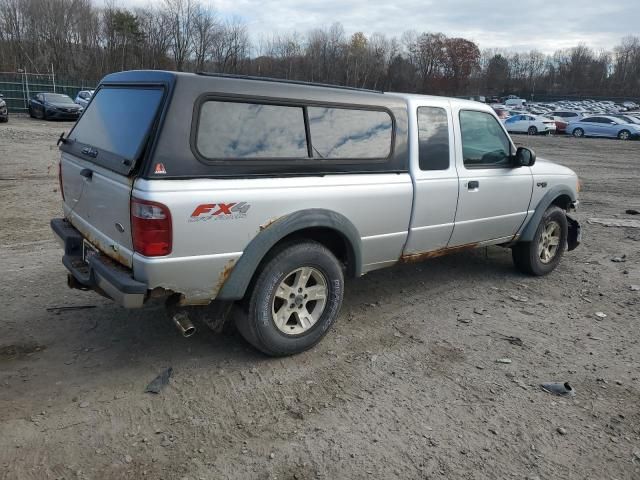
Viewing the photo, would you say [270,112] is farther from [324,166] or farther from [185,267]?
[185,267]

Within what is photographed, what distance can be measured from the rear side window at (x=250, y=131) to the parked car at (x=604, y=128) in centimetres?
3366

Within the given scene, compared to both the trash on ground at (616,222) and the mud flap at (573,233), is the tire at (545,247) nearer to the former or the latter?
the mud flap at (573,233)

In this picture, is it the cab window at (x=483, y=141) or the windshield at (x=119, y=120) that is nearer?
the windshield at (x=119, y=120)

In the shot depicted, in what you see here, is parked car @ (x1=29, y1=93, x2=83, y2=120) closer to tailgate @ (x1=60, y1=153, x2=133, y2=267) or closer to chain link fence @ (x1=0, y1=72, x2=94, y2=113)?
chain link fence @ (x1=0, y1=72, x2=94, y2=113)

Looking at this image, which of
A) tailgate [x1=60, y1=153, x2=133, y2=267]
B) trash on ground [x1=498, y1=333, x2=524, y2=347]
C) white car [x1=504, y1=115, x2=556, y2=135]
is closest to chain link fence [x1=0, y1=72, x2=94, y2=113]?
white car [x1=504, y1=115, x2=556, y2=135]

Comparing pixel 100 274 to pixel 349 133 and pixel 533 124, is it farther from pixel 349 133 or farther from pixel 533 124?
pixel 533 124

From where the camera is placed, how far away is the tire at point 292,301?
3701 mm

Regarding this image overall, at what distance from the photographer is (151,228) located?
3125mm

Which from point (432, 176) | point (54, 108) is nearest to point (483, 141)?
point (432, 176)

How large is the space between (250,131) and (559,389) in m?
2.79

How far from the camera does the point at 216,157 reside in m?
3.36

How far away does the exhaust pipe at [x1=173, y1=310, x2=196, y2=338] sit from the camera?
3.45 metres

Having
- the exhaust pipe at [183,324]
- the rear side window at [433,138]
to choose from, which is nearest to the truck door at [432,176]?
the rear side window at [433,138]

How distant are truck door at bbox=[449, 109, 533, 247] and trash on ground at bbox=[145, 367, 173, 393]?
2.81 meters
